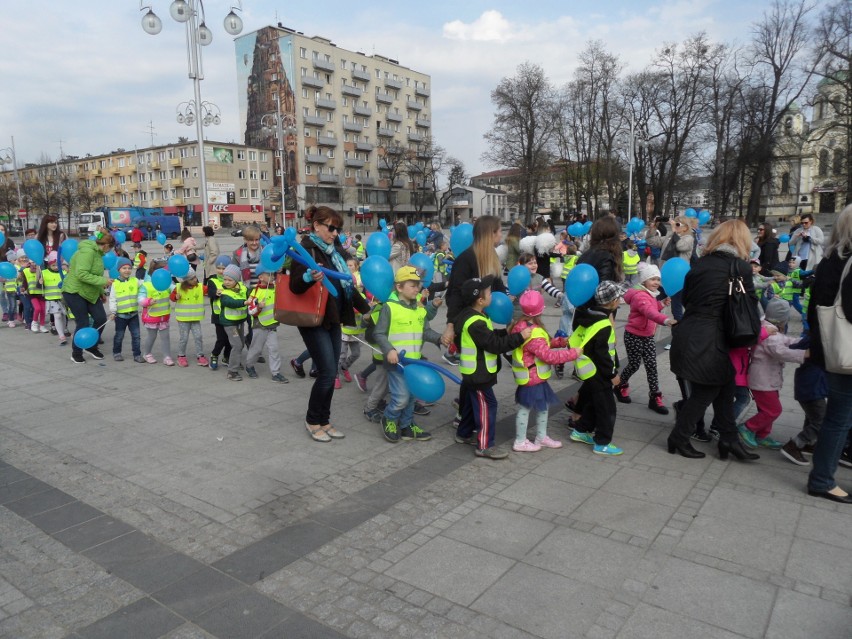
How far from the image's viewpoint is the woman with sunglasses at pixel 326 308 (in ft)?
16.0

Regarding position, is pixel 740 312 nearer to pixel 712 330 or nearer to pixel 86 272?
pixel 712 330

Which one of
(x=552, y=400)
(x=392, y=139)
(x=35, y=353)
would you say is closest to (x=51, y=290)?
(x=35, y=353)

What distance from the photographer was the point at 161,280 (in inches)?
307

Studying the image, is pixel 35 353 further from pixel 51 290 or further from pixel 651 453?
pixel 651 453

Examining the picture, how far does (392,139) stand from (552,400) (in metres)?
86.8

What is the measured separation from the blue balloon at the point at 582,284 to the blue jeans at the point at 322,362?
2028mm

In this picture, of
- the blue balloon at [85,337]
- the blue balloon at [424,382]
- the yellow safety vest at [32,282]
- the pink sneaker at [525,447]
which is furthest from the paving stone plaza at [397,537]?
the yellow safety vest at [32,282]

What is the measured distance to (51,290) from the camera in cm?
1002

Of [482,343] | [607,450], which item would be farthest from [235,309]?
[607,450]

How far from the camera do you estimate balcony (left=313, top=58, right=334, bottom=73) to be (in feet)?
245

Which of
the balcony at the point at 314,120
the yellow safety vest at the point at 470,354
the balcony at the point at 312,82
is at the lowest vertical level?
the yellow safety vest at the point at 470,354

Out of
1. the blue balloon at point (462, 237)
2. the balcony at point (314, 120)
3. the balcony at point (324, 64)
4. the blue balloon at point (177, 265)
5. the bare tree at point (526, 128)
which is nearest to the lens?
the blue balloon at point (462, 237)

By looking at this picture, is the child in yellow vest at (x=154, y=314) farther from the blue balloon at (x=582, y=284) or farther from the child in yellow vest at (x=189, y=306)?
the blue balloon at (x=582, y=284)

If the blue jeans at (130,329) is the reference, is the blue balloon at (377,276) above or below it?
above
